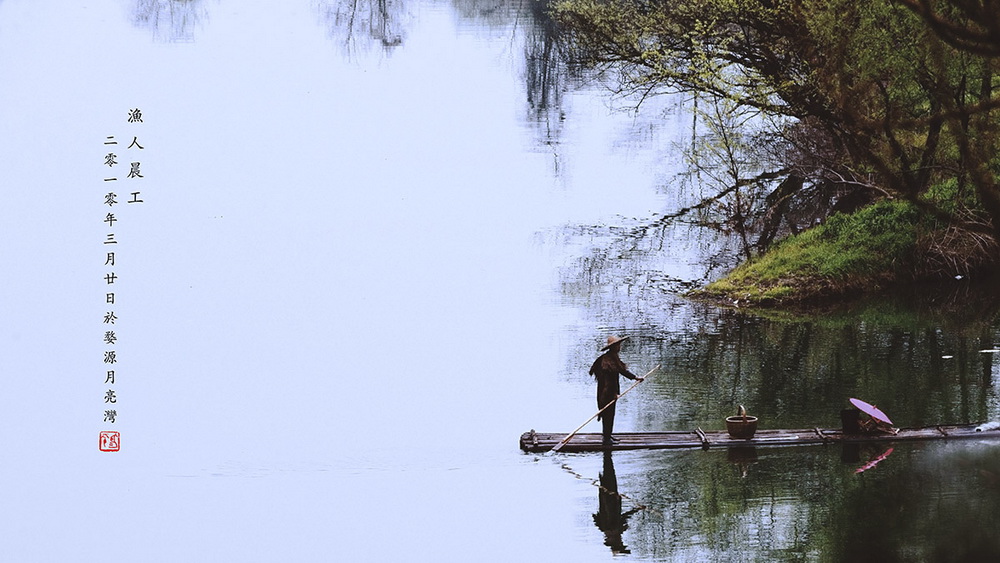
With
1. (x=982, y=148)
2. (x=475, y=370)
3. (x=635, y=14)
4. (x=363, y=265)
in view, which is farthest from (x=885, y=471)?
(x=635, y=14)

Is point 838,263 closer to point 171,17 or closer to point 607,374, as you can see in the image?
point 607,374

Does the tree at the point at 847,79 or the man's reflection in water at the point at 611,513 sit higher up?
the tree at the point at 847,79

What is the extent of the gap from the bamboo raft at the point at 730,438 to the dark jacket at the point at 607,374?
1.92 feet

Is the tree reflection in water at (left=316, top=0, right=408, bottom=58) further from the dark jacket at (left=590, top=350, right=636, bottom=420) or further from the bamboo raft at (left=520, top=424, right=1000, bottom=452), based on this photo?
the bamboo raft at (left=520, top=424, right=1000, bottom=452)

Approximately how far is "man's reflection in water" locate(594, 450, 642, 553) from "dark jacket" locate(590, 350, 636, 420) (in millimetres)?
1006

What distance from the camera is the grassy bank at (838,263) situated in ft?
81.6

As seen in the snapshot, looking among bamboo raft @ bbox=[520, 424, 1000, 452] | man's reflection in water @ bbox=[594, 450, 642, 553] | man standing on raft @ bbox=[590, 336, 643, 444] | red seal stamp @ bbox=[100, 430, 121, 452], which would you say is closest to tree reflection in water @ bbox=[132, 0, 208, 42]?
red seal stamp @ bbox=[100, 430, 121, 452]

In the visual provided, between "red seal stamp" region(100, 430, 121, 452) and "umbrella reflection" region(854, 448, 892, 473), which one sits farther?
"red seal stamp" region(100, 430, 121, 452)

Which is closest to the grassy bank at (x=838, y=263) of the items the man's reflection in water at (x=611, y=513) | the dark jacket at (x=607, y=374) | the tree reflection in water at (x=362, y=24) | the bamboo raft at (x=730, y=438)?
the bamboo raft at (x=730, y=438)

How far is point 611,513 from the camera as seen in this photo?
13969 millimetres

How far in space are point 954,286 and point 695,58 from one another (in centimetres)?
786

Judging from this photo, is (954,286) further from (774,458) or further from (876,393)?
(774,458)

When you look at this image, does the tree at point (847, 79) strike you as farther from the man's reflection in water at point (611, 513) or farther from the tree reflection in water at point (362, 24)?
the tree reflection in water at point (362, 24)

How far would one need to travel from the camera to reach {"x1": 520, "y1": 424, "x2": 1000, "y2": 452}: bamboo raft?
15680 mm
